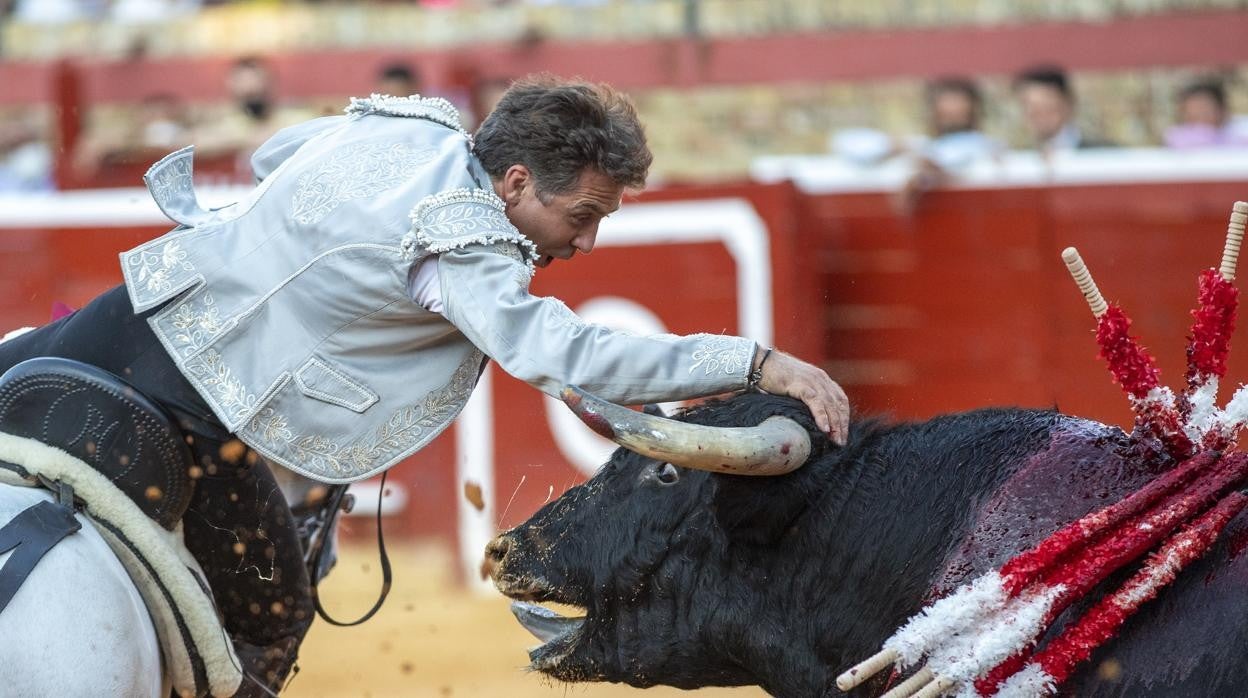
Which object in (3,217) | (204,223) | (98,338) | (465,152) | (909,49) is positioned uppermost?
(465,152)

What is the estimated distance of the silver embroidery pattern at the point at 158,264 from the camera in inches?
107

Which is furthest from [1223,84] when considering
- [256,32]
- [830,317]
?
[256,32]

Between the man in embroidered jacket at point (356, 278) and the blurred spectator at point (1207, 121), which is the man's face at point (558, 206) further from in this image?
the blurred spectator at point (1207, 121)

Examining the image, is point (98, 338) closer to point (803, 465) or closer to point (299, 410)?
point (299, 410)

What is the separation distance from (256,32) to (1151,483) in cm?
865

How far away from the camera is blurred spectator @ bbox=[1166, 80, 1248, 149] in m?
7.04

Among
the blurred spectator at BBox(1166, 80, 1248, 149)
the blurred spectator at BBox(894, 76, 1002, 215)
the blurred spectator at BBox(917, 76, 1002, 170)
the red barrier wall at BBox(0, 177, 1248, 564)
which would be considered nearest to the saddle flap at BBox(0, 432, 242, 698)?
the red barrier wall at BBox(0, 177, 1248, 564)

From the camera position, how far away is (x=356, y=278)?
103 inches

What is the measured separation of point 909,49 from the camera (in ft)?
28.2

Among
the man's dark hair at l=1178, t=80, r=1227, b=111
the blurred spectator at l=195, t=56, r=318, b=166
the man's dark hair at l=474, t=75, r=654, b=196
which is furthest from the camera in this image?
the blurred spectator at l=195, t=56, r=318, b=166

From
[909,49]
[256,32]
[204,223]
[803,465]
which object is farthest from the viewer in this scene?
[256,32]

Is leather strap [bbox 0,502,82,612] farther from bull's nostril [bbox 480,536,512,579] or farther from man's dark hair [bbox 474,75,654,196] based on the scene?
man's dark hair [bbox 474,75,654,196]

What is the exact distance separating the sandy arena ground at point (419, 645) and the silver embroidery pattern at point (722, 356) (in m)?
2.78

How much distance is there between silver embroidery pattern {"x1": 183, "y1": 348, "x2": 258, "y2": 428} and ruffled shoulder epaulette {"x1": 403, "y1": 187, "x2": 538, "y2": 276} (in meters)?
0.39
